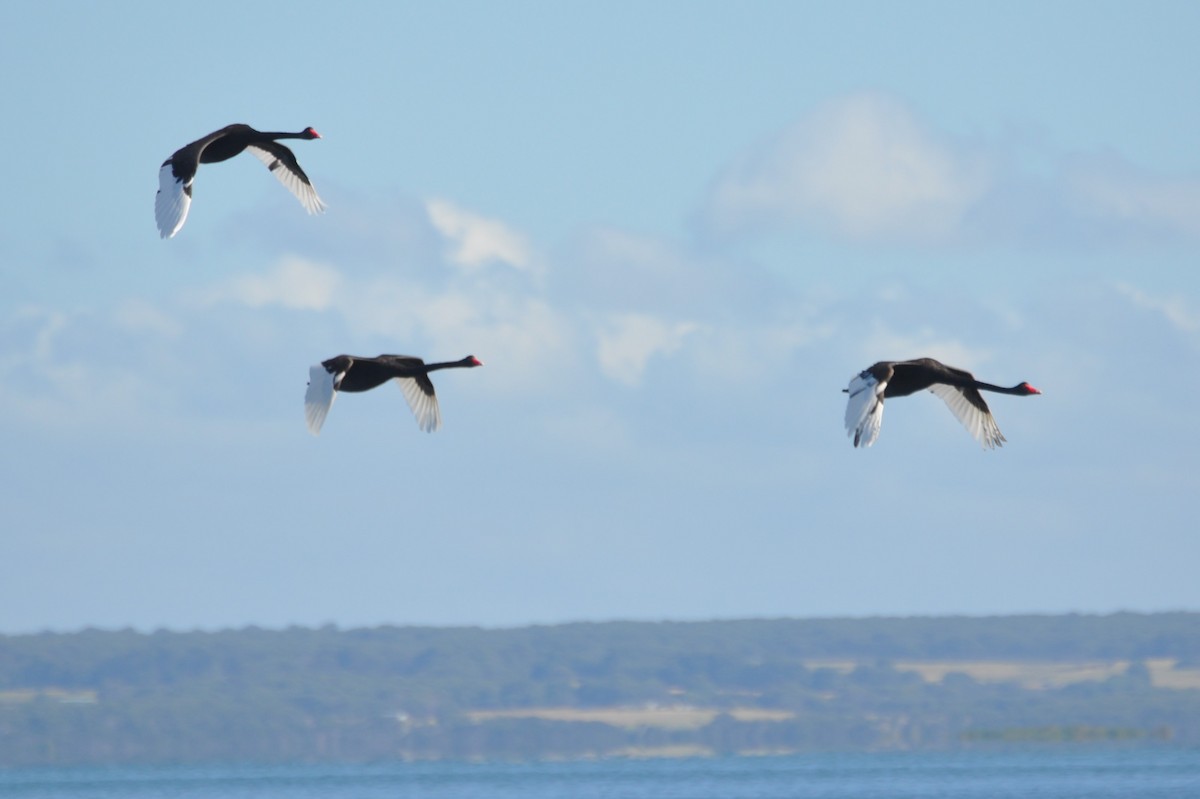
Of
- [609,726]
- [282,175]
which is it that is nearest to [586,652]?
[609,726]

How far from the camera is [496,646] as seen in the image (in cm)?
17100

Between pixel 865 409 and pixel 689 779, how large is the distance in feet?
267

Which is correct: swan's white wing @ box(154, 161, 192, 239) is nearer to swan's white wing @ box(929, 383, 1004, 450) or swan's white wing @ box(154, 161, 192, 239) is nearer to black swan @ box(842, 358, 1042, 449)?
black swan @ box(842, 358, 1042, 449)

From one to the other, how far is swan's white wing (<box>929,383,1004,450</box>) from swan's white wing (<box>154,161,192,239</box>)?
11044 millimetres

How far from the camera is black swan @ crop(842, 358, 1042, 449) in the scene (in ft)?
85.3

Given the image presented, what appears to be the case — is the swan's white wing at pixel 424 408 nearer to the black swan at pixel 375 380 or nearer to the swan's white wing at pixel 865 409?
the black swan at pixel 375 380

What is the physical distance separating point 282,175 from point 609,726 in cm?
11795

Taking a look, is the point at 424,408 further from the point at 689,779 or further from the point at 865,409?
the point at 689,779

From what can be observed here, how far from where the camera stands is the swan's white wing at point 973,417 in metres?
31.1

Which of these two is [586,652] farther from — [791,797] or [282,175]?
[282,175]

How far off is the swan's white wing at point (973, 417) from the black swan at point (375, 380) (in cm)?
697

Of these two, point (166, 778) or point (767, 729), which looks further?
point (767, 729)

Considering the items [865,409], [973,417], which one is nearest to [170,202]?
[865,409]

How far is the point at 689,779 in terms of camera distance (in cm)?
10544
